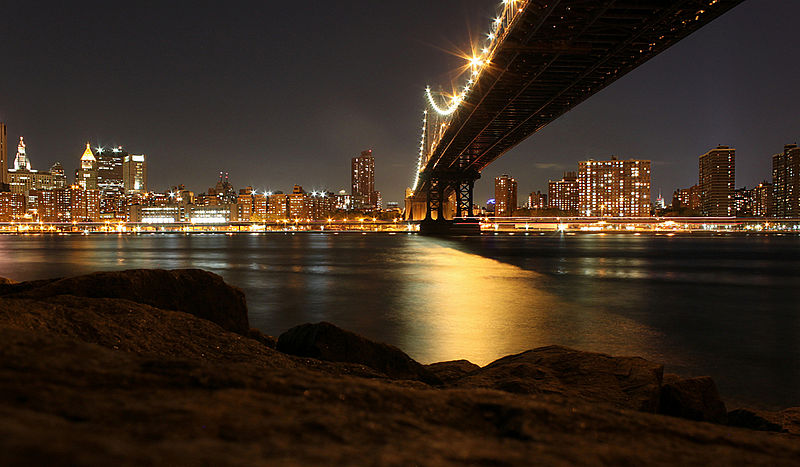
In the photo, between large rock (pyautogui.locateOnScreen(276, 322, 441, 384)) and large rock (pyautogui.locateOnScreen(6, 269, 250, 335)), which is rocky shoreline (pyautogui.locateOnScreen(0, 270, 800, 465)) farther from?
large rock (pyautogui.locateOnScreen(6, 269, 250, 335))

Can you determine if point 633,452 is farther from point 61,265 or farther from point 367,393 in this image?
point 61,265

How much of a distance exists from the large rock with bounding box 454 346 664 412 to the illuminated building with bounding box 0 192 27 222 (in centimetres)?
22276

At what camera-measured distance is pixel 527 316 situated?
476 inches

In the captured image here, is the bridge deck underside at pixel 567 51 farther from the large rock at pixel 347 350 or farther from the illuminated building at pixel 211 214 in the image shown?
the illuminated building at pixel 211 214

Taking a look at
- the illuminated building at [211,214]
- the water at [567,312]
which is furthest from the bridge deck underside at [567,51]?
the illuminated building at [211,214]

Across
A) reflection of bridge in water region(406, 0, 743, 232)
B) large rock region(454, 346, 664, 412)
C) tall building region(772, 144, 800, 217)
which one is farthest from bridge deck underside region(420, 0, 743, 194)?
tall building region(772, 144, 800, 217)

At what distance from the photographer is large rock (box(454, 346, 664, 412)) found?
3964mm

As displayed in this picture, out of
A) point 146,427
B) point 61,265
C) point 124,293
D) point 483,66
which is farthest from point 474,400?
point 61,265

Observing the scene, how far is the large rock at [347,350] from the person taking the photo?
508cm

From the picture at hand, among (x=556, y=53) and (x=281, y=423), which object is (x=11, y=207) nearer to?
(x=556, y=53)

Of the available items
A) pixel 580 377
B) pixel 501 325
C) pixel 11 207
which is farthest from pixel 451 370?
pixel 11 207

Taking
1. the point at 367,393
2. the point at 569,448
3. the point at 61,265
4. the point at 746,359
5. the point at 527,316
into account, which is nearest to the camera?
the point at 569,448

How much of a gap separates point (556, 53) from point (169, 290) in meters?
23.0

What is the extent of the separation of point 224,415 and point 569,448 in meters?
1.08
